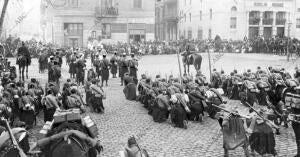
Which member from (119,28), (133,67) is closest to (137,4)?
(119,28)

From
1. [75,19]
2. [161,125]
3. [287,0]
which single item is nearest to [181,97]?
[161,125]

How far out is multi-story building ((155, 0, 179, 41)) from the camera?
2507 inches

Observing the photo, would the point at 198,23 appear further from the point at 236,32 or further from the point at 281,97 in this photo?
the point at 281,97

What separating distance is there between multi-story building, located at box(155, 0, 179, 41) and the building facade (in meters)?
10.1

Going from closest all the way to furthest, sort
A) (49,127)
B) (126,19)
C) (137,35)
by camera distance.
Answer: (49,127), (126,19), (137,35)

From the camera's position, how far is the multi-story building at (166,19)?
209 ft

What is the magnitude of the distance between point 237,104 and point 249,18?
35.0 meters

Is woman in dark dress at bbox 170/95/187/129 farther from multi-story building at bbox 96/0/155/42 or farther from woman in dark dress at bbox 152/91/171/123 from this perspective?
multi-story building at bbox 96/0/155/42

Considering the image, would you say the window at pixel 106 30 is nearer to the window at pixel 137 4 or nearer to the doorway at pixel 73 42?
the doorway at pixel 73 42

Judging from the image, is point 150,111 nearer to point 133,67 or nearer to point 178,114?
point 178,114

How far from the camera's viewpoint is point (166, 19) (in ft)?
217

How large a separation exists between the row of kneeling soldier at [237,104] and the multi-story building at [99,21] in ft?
96.1

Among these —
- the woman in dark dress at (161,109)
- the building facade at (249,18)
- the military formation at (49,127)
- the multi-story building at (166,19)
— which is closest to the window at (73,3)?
the building facade at (249,18)

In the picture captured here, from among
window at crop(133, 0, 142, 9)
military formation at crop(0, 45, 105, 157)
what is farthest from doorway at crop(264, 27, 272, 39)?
military formation at crop(0, 45, 105, 157)
